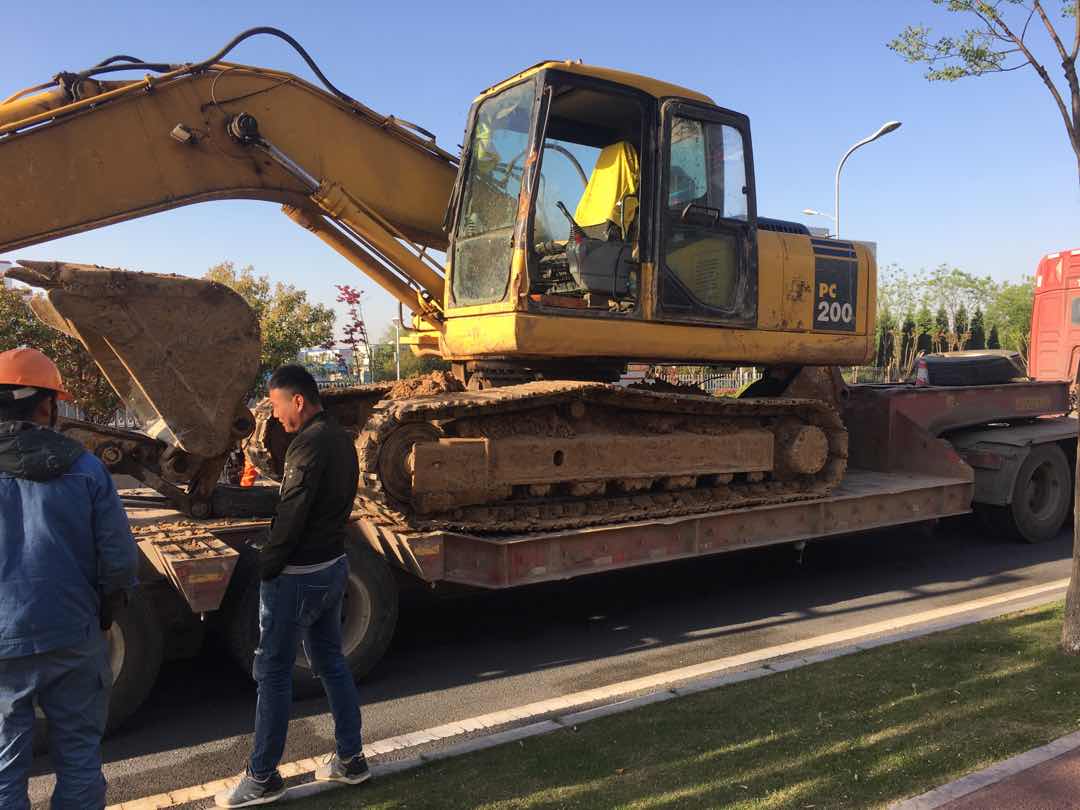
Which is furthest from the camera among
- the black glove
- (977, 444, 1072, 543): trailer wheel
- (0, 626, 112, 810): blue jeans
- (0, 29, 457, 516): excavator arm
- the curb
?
(977, 444, 1072, 543): trailer wheel

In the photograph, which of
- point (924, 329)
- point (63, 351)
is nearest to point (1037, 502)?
point (63, 351)

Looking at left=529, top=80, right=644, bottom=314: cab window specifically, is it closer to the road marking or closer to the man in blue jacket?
the road marking

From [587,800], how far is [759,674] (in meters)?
1.93

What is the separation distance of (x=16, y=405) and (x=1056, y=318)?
17642 millimetres

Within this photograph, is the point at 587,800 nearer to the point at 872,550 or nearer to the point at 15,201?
the point at 15,201

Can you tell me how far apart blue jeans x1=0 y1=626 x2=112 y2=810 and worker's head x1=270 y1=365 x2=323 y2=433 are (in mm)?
1315

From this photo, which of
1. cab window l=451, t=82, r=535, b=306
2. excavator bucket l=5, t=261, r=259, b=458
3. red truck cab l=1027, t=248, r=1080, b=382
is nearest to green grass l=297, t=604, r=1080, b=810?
excavator bucket l=5, t=261, r=259, b=458

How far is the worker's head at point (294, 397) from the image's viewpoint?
4.10 meters

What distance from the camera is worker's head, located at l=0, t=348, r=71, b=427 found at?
3.10 m

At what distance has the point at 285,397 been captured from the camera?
410 centimetres

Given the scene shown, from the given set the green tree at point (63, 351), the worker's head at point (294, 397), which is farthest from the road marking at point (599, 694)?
the green tree at point (63, 351)

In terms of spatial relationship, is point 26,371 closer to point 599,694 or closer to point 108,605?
point 108,605

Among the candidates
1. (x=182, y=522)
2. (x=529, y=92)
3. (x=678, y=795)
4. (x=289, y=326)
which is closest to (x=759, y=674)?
(x=678, y=795)

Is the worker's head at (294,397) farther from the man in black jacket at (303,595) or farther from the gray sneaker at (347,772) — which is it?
the gray sneaker at (347,772)
